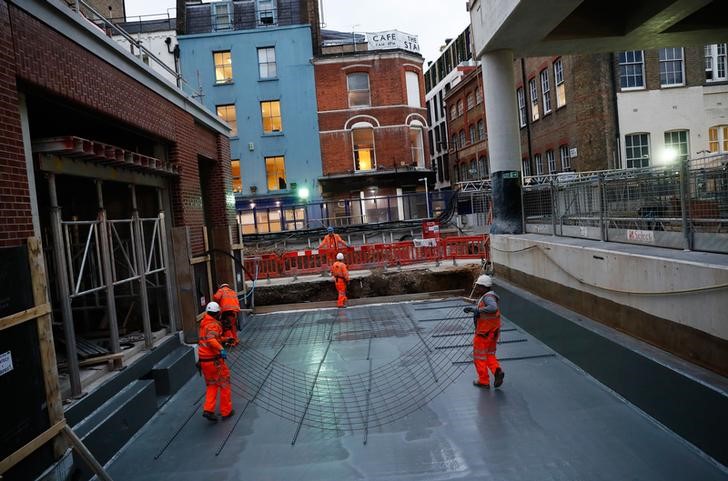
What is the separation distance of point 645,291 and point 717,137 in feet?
63.2

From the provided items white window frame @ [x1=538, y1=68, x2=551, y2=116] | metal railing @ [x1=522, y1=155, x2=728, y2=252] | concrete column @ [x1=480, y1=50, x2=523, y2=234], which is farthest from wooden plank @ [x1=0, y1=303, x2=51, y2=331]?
white window frame @ [x1=538, y1=68, x2=551, y2=116]

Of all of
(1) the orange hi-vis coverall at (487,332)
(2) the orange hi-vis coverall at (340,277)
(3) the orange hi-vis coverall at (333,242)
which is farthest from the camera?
(3) the orange hi-vis coverall at (333,242)

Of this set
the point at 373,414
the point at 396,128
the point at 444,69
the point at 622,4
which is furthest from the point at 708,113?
the point at 444,69

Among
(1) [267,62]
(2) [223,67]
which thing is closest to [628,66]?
(1) [267,62]

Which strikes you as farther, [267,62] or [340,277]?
[267,62]

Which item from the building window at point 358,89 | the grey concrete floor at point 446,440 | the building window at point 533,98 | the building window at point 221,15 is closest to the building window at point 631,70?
the building window at point 533,98

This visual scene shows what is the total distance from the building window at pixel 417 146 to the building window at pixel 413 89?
5.43 ft

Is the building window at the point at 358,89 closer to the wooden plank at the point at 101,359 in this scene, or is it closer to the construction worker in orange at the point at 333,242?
the construction worker in orange at the point at 333,242

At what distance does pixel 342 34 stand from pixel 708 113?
25.3 meters

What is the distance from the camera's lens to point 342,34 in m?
37.1

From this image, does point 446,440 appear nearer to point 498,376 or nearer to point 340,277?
point 498,376

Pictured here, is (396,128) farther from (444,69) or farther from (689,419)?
(689,419)

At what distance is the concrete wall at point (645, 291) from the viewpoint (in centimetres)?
517

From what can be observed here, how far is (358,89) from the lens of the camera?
29.8 meters
